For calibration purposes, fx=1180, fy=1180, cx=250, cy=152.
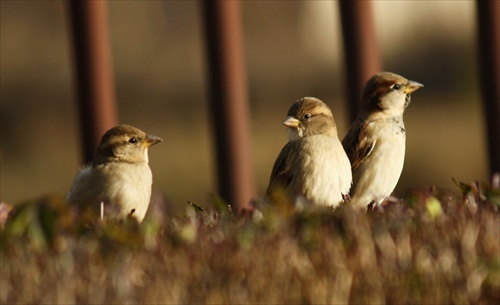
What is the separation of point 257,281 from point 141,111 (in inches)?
652

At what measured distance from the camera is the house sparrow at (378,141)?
6.43m

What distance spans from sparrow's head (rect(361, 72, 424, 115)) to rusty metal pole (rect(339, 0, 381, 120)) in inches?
3.9

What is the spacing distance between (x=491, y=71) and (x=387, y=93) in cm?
74

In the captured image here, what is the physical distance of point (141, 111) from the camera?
19859 millimetres

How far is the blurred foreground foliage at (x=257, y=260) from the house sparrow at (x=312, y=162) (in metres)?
1.80

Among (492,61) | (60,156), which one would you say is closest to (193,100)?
(60,156)

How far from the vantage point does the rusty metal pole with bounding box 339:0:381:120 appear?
6613mm

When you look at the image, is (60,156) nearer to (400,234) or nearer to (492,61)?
(492,61)

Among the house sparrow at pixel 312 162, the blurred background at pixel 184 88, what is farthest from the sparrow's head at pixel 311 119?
the blurred background at pixel 184 88

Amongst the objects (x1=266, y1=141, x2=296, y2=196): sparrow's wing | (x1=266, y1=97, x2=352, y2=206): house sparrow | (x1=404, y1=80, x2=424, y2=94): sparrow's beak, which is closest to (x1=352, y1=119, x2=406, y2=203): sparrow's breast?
(x1=404, y1=80, x2=424, y2=94): sparrow's beak

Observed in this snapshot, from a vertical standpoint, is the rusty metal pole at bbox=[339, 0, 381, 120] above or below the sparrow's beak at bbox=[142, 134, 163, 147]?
above

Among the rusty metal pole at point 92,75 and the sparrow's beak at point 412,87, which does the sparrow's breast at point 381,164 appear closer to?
the sparrow's beak at point 412,87

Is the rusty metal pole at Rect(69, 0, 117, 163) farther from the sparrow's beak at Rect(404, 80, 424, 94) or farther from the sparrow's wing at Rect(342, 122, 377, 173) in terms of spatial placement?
the sparrow's beak at Rect(404, 80, 424, 94)

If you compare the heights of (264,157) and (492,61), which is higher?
(492,61)
